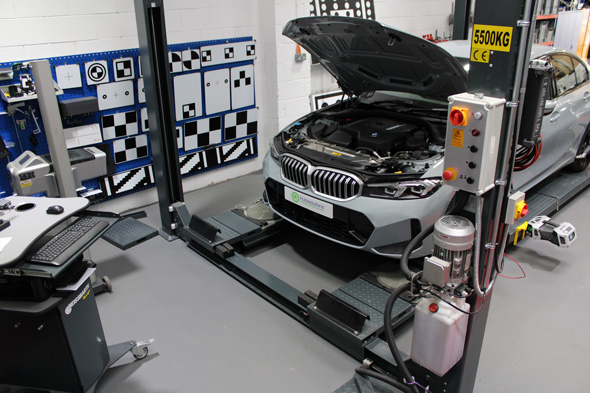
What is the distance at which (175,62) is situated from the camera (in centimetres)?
431

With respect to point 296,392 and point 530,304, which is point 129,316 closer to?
point 296,392

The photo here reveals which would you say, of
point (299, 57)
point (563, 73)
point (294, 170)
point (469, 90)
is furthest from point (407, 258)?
point (299, 57)

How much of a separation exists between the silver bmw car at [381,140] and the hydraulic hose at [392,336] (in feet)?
3.02

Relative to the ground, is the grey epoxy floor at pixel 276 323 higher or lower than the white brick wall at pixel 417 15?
lower

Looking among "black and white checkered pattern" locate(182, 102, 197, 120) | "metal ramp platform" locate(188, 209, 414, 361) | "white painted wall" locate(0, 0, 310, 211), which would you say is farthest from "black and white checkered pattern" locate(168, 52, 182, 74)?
"metal ramp platform" locate(188, 209, 414, 361)

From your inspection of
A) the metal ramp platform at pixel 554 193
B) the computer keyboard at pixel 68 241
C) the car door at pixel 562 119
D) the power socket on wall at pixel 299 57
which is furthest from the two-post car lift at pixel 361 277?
the power socket on wall at pixel 299 57

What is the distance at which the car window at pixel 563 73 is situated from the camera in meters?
3.96

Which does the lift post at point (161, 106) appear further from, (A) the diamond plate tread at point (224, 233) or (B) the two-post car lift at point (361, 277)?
(A) the diamond plate tread at point (224, 233)

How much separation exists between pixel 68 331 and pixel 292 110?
358cm

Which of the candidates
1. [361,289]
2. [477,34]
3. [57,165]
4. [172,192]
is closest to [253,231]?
[172,192]

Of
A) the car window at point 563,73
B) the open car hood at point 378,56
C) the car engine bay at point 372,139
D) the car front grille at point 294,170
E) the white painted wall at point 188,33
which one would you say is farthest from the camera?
the car window at point 563,73

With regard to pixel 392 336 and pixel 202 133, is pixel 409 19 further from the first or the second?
pixel 392 336

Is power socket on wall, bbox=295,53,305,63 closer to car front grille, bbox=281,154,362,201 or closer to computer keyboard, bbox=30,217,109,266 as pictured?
car front grille, bbox=281,154,362,201

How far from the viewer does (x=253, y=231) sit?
3.69 metres
